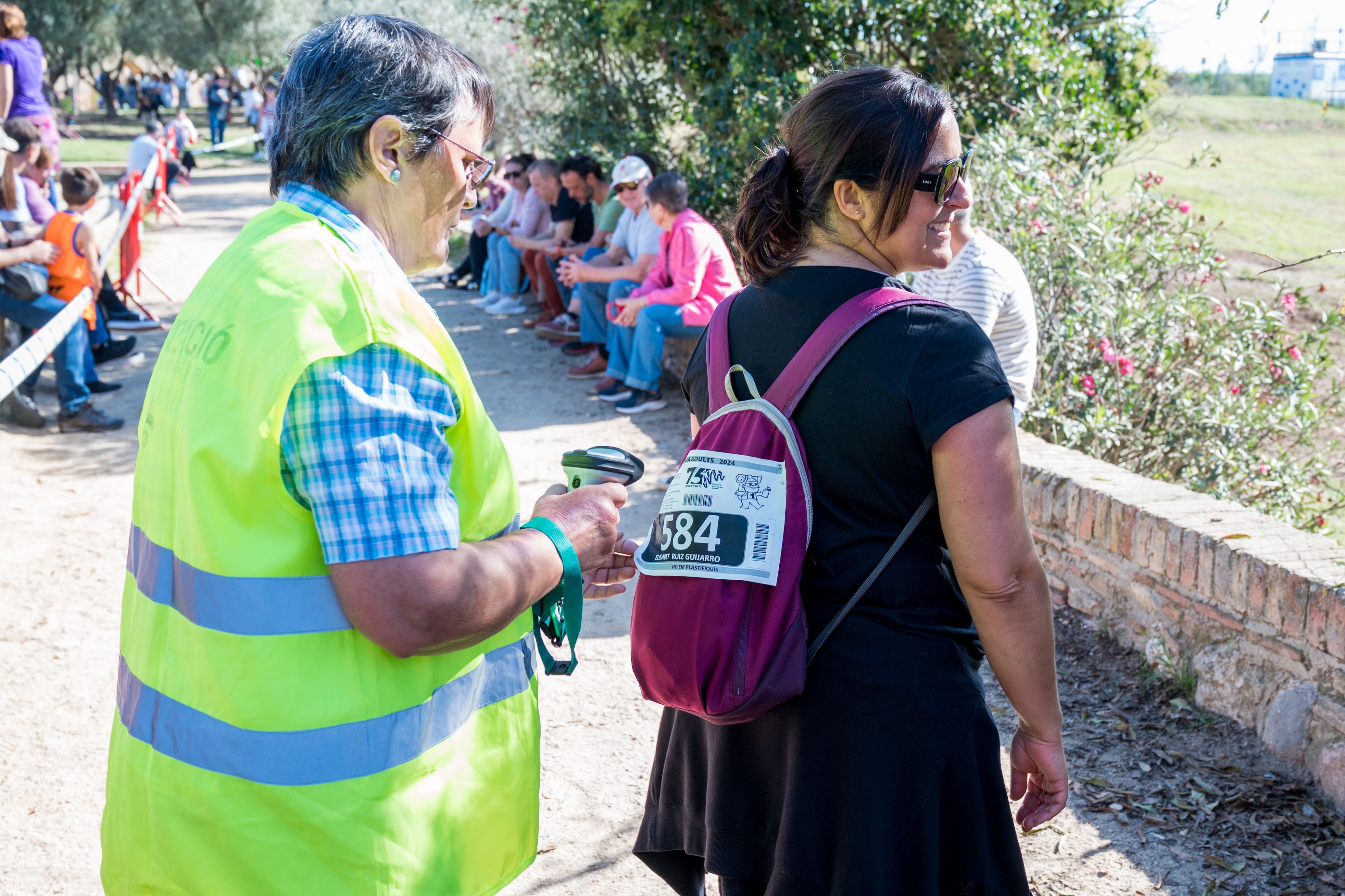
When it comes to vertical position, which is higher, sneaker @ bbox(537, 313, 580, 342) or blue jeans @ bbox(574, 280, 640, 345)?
blue jeans @ bbox(574, 280, 640, 345)

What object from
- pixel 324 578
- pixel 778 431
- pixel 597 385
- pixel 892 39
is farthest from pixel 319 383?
pixel 892 39

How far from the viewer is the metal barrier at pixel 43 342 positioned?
16.6 feet

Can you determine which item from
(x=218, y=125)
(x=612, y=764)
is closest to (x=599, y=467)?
(x=612, y=764)

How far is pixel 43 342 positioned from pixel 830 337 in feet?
18.0

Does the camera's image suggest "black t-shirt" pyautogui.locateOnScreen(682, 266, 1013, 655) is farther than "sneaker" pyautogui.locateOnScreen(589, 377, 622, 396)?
No

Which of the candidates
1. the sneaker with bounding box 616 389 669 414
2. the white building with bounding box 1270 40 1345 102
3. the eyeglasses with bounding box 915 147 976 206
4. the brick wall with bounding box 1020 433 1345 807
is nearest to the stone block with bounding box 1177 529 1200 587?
the brick wall with bounding box 1020 433 1345 807

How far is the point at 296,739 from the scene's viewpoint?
1354mm

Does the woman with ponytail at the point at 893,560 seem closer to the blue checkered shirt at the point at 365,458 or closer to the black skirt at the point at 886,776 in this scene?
the black skirt at the point at 886,776

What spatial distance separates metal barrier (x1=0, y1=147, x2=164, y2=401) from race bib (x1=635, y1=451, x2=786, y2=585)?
4.11 m

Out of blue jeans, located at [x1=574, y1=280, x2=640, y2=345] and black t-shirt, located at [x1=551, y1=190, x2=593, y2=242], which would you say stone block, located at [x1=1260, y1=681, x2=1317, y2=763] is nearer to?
blue jeans, located at [x1=574, y1=280, x2=640, y2=345]

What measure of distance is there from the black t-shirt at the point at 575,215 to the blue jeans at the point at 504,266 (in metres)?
0.87

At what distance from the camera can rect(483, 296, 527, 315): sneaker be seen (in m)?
10.6

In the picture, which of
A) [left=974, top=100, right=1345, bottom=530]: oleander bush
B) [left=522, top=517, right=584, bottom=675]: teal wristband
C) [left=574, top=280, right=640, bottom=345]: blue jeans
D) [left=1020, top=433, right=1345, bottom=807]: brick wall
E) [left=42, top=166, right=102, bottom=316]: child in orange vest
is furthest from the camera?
[left=574, top=280, right=640, bottom=345]: blue jeans

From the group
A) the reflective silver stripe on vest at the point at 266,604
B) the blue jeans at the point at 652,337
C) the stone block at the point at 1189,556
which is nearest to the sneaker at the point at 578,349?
the blue jeans at the point at 652,337
